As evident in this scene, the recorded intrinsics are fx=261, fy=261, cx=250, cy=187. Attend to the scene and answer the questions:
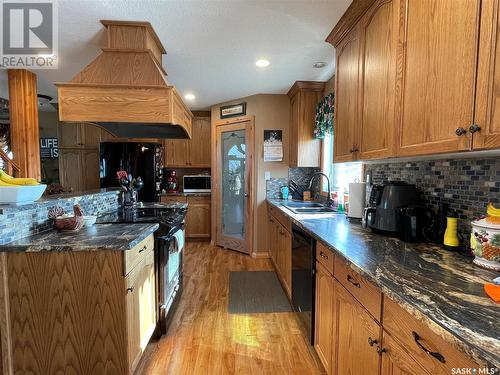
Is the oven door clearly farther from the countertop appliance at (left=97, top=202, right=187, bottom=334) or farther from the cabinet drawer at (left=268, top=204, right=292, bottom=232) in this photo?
the cabinet drawer at (left=268, top=204, right=292, bottom=232)

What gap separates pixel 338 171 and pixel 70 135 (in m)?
4.51

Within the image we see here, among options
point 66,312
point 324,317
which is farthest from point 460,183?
point 66,312

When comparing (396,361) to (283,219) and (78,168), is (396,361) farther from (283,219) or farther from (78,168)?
(78,168)

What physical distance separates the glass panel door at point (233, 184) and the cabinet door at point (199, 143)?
31.6 inches

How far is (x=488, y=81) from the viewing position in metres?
0.87

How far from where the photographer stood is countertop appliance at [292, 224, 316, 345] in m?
1.81

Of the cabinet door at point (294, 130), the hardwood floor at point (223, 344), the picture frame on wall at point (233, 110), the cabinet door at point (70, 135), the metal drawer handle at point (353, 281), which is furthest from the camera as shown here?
the cabinet door at point (70, 135)

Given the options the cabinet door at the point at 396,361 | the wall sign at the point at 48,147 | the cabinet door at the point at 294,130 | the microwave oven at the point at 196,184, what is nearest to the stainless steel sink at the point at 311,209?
the cabinet door at the point at 294,130

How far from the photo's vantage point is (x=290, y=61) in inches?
105

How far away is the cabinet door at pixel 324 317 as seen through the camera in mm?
1497

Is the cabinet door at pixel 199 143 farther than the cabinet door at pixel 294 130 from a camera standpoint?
Yes

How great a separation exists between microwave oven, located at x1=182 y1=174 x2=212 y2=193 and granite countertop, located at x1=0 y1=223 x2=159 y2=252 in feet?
10.0

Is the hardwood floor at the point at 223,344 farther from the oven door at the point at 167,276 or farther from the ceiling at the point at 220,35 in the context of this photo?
the ceiling at the point at 220,35

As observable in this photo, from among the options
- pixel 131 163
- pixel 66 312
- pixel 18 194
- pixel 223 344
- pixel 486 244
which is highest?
pixel 131 163
